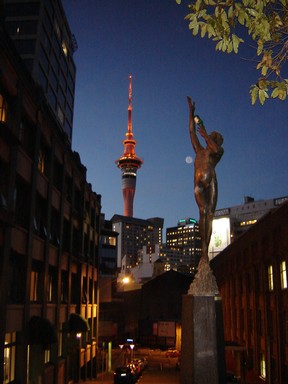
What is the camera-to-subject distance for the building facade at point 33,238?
19.9 m

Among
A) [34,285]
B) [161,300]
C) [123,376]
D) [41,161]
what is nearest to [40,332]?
[34,285]

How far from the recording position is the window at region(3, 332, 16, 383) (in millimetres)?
20558

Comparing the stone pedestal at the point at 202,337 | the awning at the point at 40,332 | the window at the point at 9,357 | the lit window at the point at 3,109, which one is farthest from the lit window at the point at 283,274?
the lit window at the point at 3,109

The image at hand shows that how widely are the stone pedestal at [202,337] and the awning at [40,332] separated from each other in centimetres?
1024

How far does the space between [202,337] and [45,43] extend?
4585 cm

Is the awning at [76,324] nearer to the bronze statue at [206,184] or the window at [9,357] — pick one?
the window at [9,357]

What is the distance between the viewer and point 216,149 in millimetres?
15766

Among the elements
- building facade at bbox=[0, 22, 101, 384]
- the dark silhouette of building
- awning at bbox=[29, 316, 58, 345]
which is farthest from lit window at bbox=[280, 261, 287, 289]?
the dark silhouette of building

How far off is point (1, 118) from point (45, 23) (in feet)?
117

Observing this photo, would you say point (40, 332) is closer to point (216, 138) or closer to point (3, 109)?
point (3, 109)

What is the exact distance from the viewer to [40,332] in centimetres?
2273

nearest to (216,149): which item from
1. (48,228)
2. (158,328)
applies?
(48,228)

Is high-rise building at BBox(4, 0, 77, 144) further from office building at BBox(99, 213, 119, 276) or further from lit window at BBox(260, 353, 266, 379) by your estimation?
lit window at BBox(260, 353, 266, 379)

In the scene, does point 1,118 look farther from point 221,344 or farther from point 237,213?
point 237,213
